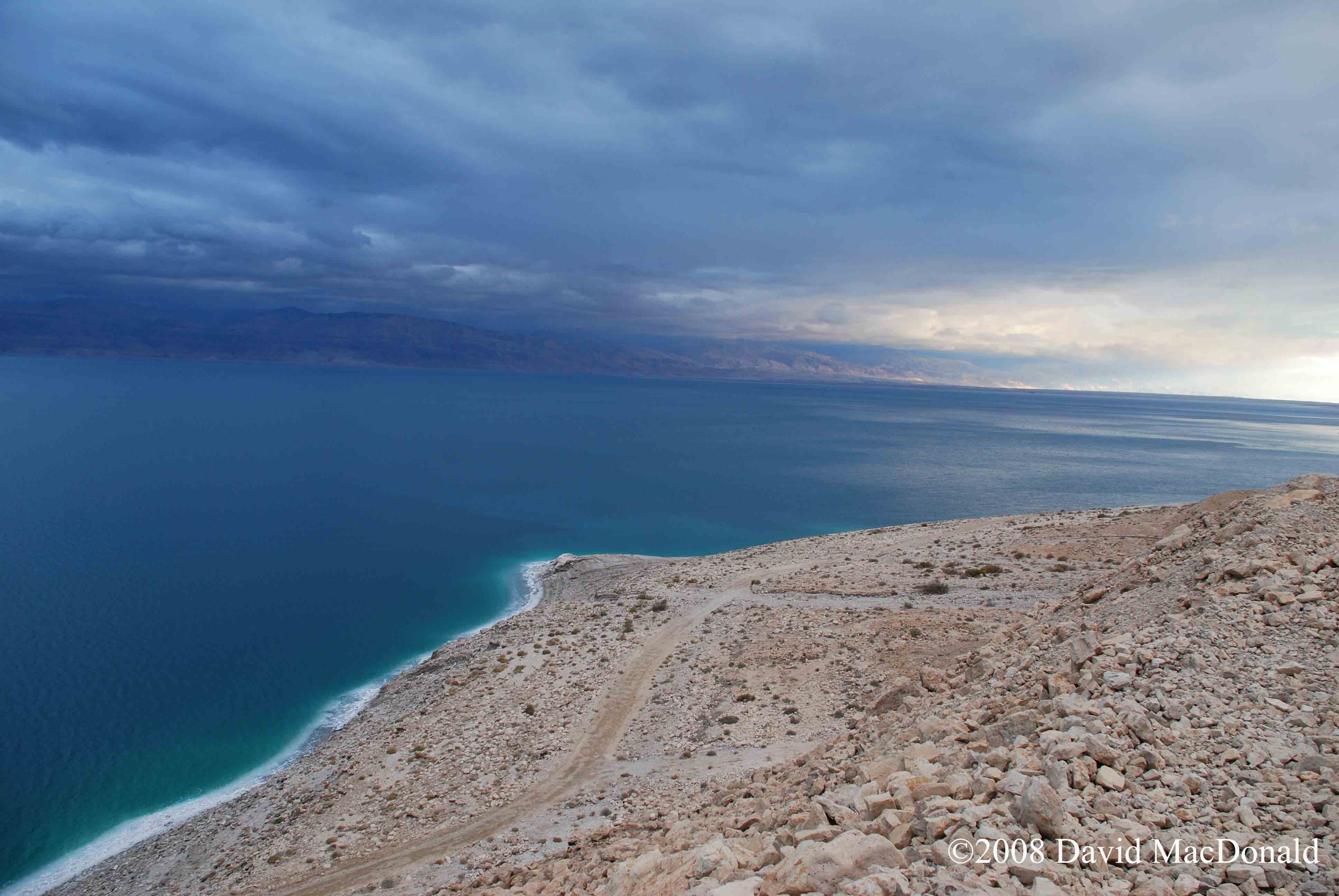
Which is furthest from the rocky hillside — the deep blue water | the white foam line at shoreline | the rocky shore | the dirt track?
the deep blue water

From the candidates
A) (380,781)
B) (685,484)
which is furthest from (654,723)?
(685,484)

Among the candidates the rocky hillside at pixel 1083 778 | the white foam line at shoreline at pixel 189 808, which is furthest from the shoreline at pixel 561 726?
the rocky hillside at pixel 1083 778

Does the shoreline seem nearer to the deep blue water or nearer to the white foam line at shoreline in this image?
the white foam line at shoreline

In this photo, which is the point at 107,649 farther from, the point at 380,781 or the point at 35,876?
the point at 380,781

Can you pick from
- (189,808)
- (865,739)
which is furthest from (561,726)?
(189,808)

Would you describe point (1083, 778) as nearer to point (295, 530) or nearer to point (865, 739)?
point (865, 739)

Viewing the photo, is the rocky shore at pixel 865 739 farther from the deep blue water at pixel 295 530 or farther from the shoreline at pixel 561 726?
the deep blue water at pixel 295 530
